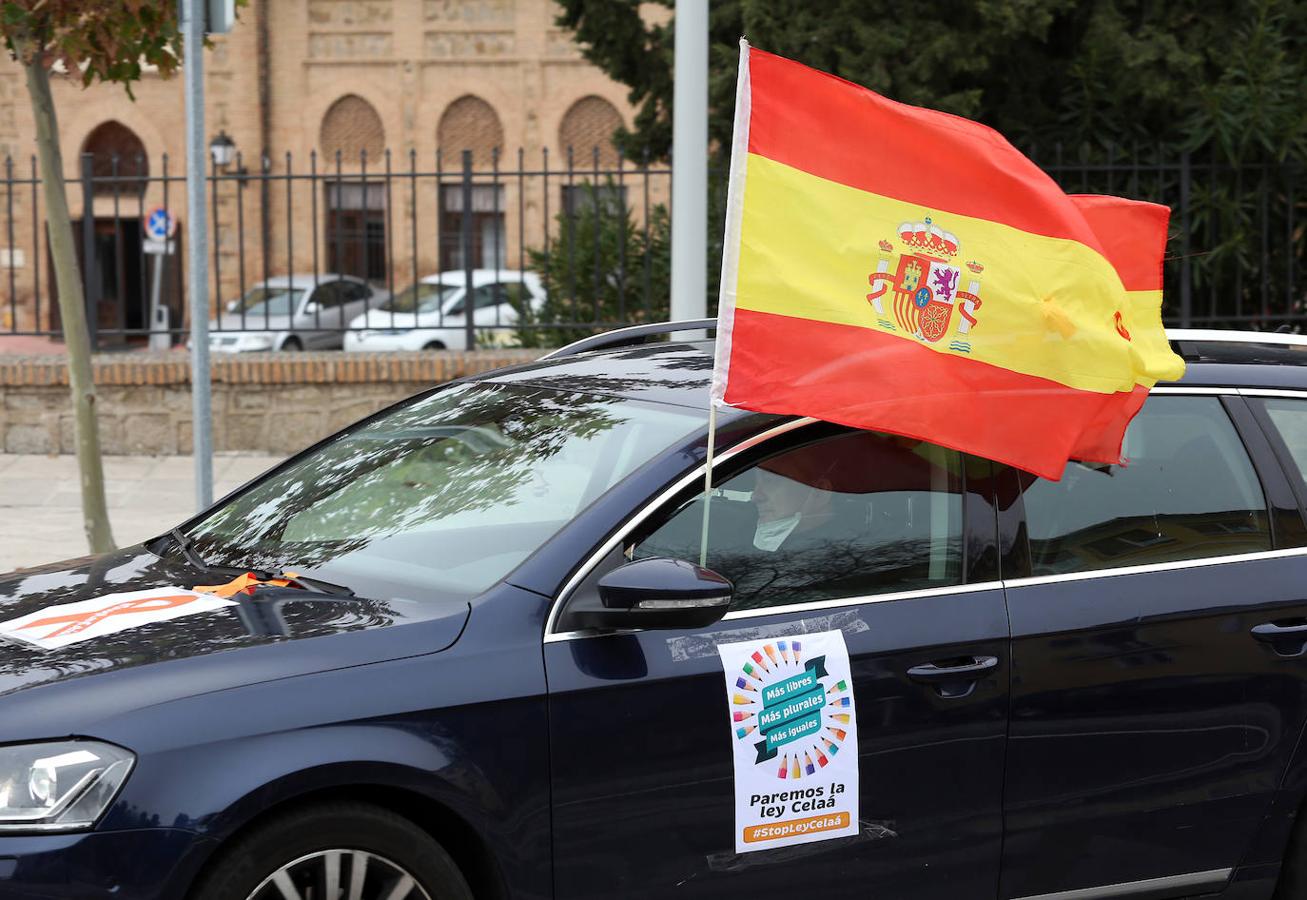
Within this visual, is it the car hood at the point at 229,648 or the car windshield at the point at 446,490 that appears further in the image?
the car windshield at the point at 446,490

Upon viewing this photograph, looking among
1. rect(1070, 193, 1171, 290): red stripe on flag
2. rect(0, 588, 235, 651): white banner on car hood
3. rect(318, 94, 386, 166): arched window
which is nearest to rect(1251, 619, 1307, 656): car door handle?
rect(1070, 193, 1171, 290): red stripe on flag

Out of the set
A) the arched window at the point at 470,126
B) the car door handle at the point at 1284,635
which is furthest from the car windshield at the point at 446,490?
the arched window at the point at 470,126

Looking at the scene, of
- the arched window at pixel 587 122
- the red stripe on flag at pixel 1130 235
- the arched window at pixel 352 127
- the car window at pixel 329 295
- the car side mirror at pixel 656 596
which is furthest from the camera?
the arched window at pixel 352 127

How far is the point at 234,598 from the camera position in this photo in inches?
143

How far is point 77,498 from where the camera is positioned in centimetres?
1097

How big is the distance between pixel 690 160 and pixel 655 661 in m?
4.79

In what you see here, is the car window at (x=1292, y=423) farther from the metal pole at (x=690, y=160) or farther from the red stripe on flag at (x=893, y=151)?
the metal pole at (x=690, y=160)

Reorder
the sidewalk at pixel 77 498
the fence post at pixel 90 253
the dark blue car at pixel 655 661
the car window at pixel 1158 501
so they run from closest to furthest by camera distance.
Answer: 1. the dark blue car at pixel 655 661
2. the car window at pixel 1158 501
3. the sidewalk at pixel 77 498
4. the fence post at pixel 90 253

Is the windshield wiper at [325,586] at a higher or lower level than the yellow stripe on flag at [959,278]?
lower

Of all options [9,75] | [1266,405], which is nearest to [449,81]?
[9,75]

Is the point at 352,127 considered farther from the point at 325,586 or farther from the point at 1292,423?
the point at 325,586

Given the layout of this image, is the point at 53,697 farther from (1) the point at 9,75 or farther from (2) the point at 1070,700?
(1) the point at 9,75

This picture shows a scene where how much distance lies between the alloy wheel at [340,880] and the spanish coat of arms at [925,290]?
1.54 meters

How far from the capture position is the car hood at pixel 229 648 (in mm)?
3145
